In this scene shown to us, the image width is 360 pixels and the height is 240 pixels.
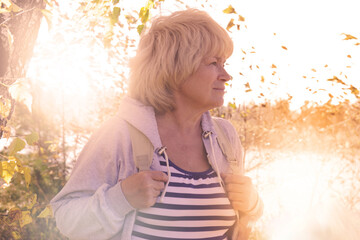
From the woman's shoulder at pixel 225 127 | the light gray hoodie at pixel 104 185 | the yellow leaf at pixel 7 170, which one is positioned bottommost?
the woman's shoulder at pixel 225 127

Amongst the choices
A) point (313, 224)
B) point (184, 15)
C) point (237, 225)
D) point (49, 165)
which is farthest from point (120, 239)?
point (49, 165)

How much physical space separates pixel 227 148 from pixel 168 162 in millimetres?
421

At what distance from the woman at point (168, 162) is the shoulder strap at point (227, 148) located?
0.10ft

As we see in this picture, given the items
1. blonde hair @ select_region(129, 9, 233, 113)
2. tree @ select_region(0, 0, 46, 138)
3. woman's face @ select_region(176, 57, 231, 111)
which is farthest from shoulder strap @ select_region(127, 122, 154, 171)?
tree @ select_region(0, 0, 46, 138)

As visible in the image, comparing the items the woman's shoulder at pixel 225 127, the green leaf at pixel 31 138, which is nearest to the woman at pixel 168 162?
the woman's shoulder at pixel 225 127

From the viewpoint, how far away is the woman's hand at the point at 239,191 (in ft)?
6.56

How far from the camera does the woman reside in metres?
1.85

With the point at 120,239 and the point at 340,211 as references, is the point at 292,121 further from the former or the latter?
the point at 120,239

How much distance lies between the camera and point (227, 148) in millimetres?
2230

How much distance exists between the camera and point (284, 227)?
523 centimetres

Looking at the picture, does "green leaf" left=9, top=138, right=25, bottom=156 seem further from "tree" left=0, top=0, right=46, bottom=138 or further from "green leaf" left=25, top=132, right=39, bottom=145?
"tree" left=0, top=0, right=46, bottom=138

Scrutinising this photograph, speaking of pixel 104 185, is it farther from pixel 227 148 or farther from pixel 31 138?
pixel 227 148

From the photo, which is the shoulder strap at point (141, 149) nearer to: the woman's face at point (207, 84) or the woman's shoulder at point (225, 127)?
the woman's face at point (207, 84)

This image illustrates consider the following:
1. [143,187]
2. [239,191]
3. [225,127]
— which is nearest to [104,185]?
[143,187]
